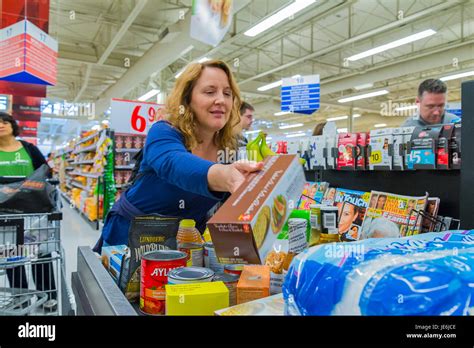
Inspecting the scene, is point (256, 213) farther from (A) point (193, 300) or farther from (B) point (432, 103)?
(B) point (432, 103)

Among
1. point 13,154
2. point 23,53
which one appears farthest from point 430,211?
point 23,53

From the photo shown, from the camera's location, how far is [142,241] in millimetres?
969

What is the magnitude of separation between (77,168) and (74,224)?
3368mm

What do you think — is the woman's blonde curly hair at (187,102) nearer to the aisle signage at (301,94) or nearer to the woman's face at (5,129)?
the woman's face at (5,129)

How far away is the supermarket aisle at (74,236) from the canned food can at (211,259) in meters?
3.75

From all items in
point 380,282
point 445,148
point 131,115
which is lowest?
point 380,282

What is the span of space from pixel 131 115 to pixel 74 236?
8.08 feet

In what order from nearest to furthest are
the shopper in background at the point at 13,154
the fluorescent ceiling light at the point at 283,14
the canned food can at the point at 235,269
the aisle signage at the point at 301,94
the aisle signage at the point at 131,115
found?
the canned food can at the point at 235,269 → the shopper in background at the point at 13,154 → the fluorescent ceiling light at the point at 283,14 → the aisle signage at the point at 131,115 → the aisle signage at the point at 301,94

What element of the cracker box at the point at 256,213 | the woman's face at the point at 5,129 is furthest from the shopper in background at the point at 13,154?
the cracker box at the point at 256,213

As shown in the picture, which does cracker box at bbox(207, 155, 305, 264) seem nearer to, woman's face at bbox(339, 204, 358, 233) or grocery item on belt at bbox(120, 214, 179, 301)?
grocery item on belt at bbox(120, 214, 179, 301)

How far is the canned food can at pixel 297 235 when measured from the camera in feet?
2.76

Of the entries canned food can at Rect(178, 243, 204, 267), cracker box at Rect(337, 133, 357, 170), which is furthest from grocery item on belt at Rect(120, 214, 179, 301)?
cracker box at Rect(337, 133, 357, 170)
